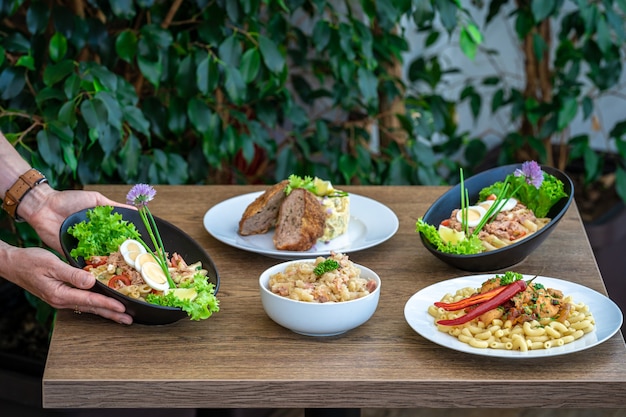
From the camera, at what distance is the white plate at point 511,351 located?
5.10 ft

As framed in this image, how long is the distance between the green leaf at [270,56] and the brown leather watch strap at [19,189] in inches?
36.4

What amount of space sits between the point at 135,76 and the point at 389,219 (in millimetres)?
1346

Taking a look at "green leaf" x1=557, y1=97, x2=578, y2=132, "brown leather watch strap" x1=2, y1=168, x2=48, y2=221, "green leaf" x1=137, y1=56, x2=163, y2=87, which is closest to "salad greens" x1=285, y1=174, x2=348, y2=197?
"brown leather watch strap" x1=2, y1=168, x2=48, y2=221

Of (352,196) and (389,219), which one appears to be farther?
(352,196)

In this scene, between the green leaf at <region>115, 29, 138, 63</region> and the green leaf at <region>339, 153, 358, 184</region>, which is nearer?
the green leaf at <region>115, 29, 138, 63</region>

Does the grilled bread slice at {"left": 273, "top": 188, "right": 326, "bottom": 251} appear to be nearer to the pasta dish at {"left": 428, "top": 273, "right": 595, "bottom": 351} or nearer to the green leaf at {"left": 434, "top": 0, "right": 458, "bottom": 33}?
the pasta dish at {"left": 428, "top": 273, "right": 595, "bottom": 351}

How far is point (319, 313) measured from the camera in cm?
161

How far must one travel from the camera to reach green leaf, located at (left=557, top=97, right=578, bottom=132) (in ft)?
11.5

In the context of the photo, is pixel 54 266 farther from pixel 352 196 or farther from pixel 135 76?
pixel 135 76

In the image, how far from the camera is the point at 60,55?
2.70 m

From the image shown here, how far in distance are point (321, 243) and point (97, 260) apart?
0.52 metres

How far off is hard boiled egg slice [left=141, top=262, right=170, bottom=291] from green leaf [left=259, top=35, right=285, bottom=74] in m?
1.22

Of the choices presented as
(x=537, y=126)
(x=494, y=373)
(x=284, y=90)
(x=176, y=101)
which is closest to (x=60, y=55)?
(x=176, y=101)

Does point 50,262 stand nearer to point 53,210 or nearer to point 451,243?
point 53,210
